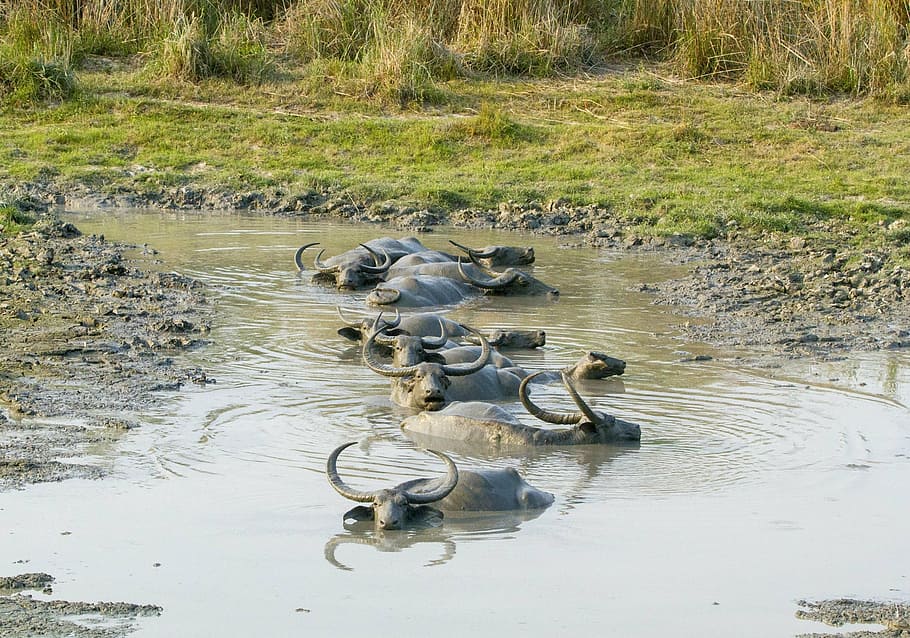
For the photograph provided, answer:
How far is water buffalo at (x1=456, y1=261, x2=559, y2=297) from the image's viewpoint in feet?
33.5

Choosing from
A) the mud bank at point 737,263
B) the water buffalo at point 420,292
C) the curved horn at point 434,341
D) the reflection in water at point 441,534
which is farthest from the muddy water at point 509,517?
the water buffalo at point 420,292

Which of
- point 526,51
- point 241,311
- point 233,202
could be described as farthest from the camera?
point 526,51

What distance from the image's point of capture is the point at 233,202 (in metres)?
14.2

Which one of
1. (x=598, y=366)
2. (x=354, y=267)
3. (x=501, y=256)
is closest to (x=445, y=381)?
(x=598, y=366)

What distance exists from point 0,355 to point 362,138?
28.2 ft

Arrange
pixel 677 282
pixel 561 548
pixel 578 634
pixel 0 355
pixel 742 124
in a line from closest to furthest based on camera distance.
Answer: pixel 578 634
pixel 561 548
pixel 0 355
pixel 677 282
pixel 742 124

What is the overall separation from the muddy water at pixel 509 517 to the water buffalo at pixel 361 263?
69.4 inches

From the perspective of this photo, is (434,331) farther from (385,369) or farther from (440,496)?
(440,496)

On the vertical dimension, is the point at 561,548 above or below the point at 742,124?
below

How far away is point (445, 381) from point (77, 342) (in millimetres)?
2282

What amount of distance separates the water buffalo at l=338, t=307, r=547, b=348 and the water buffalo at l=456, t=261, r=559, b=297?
1256 mm

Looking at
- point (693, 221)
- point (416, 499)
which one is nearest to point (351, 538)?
point (416, 499)

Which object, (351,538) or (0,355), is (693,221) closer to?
(0,355)

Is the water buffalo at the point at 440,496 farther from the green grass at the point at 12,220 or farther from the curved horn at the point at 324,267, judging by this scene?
the green grass at the point at 12,220
